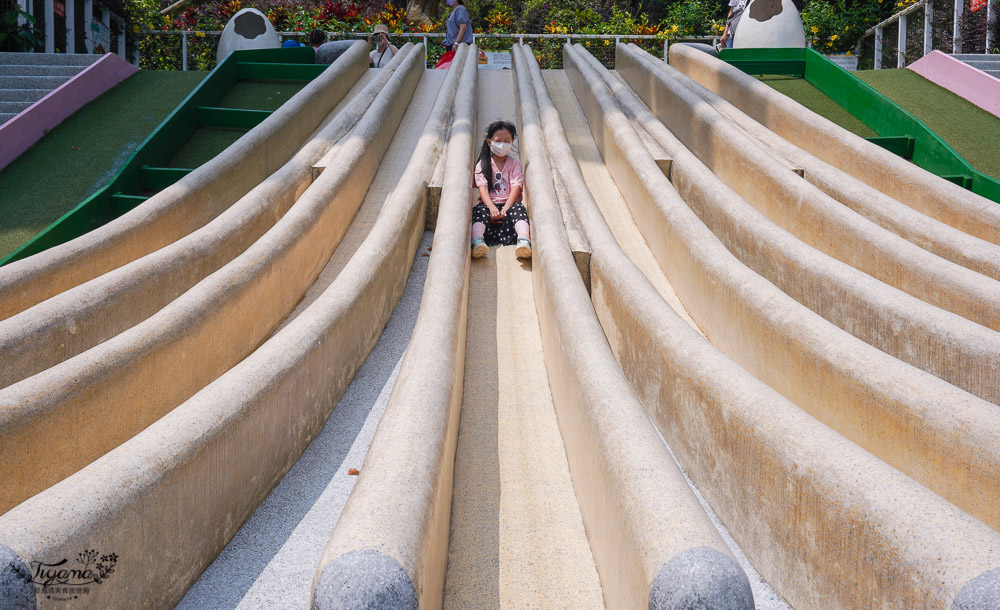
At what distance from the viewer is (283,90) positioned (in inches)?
314

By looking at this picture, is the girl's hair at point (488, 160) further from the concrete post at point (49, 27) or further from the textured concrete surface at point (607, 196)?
the concrete post at point (49, 27)

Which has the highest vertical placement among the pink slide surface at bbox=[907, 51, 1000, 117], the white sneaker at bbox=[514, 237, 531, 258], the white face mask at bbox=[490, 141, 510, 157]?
the pink slide surface at bbox=[907, 51, 1000, 117]

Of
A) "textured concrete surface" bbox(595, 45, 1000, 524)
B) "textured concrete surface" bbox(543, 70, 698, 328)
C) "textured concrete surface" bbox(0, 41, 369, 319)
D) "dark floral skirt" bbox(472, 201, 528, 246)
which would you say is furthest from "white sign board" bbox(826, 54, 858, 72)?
"dark floral skirt" bbox(472, 201, 528, 246)

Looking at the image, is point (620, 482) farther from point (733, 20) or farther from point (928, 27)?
point (928, 27)

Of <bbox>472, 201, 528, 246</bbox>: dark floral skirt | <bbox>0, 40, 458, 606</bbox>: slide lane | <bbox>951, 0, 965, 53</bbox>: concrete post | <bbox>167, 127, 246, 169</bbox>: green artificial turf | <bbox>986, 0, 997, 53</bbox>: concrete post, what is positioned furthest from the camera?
<bbox>951, 0, 965, 53</bbox>: concrete post

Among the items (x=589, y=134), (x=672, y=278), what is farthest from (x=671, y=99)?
(x=672, y=278)

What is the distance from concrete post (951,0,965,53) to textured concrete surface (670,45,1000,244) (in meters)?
5.34

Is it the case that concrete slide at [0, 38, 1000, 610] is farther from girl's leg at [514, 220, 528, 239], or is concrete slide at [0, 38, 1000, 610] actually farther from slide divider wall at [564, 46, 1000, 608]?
girl's leg at [514, 220, 528, 239]

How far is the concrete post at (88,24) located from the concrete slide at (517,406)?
7456 mm

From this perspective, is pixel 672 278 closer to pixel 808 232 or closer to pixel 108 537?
pixel 808 232

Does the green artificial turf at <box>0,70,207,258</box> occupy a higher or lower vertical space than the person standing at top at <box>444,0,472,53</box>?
lower

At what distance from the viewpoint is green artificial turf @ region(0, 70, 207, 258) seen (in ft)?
17.7

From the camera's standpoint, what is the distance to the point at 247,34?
9.98 metres

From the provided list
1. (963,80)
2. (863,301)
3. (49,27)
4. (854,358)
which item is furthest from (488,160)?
(49,27)
